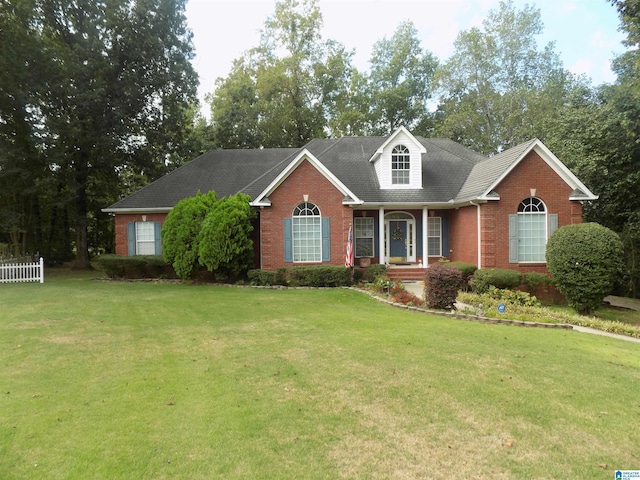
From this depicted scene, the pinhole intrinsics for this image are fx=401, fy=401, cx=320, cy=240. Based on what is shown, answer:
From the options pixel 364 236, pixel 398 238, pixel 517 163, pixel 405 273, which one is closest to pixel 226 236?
pixel 364 236

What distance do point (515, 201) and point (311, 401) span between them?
45.1ft

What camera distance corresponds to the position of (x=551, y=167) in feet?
51.3

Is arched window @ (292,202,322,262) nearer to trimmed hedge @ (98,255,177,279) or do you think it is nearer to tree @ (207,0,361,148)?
trimmed hedge @ (98,255,177,279)

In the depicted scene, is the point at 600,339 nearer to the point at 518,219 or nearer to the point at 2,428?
the point at 518,219

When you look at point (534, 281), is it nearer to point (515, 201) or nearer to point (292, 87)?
point (515, 201)

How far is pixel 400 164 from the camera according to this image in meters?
18.9

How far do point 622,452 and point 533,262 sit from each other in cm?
1335

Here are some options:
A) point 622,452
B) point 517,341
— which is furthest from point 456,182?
point 622,452

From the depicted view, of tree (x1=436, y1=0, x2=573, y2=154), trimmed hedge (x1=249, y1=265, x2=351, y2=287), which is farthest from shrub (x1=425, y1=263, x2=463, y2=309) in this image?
tree (x1=436, y1=0, x2=573, y2=154)

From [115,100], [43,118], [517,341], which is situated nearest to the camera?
[517,341]

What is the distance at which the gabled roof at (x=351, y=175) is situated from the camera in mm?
16125

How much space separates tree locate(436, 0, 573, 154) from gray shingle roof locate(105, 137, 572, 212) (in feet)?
35.5

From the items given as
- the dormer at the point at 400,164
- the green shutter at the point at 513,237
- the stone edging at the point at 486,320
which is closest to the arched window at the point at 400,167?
the dormer at the point at 400,164

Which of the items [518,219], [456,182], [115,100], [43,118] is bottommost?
[518,219]
